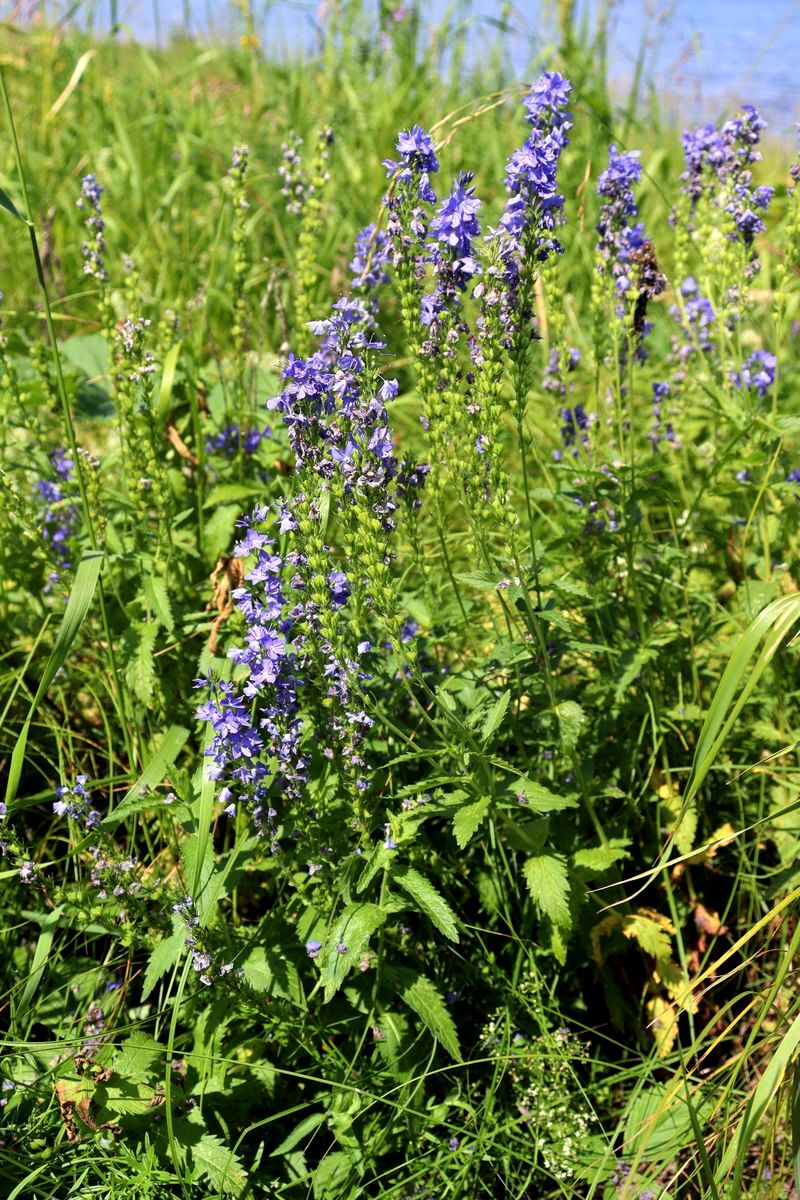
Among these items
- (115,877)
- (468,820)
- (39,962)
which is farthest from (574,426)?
(39,962)

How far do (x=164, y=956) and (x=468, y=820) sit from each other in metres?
0.70

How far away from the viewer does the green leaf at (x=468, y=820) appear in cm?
202

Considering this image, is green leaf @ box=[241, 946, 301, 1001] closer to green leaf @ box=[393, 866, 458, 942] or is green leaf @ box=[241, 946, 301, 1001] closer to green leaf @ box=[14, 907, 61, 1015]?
green leaf @ box=[393, 866, 458, 942]

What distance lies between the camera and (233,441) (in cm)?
349

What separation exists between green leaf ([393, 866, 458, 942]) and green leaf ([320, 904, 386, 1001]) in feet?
0.26

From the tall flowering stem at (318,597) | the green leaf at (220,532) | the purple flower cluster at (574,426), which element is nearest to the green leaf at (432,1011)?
the tall flowering stem at (318,597)

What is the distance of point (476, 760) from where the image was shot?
2338 millimetres

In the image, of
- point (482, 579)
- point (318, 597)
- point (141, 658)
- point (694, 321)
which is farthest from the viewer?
point (694, 321)

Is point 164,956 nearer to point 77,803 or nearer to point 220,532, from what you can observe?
point 77,803

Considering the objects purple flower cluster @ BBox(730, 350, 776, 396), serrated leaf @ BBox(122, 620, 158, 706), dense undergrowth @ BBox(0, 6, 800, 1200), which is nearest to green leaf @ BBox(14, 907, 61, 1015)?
dense undergrowth @ BBox(0, 6, 800, 1200)

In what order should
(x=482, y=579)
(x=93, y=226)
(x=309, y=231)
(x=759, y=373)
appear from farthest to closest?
(x=759, y=373), (x=309, y=231), (x=93, y=226), (x=482, y=579)

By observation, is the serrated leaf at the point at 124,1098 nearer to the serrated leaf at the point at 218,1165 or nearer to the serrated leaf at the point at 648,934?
the serrated leaf at the point at 218,1165

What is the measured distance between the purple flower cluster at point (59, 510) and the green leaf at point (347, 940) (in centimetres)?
161

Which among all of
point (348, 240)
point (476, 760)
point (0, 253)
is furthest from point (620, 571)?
point (0, 253)
